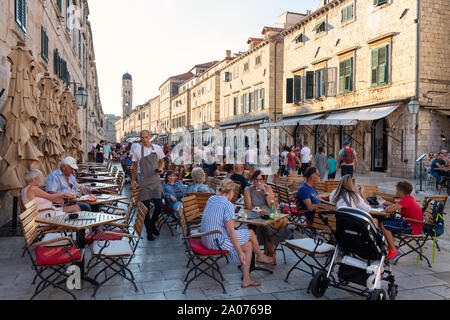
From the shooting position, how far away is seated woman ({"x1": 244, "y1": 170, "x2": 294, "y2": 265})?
5.27 m

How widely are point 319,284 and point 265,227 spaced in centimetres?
135

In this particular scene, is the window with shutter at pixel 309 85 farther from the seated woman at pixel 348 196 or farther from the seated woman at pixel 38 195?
the seated woman at pixel 38 195

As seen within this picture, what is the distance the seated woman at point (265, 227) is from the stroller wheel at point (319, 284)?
1163mm

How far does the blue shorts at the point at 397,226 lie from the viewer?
529 cm

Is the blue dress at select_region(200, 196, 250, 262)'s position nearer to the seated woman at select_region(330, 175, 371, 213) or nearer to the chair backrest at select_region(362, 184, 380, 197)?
the seated woman at select_region(330, 175, 371, 213)

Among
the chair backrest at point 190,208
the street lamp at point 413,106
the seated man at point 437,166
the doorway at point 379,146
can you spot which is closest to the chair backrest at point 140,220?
the chair backrest at point 190,208

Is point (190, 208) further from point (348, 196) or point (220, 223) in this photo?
point (348, 196)

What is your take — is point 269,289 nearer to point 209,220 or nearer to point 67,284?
point 209,220

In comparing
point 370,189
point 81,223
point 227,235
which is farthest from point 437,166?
point 81,223

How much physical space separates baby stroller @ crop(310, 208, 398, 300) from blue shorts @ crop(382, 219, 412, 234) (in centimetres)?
136

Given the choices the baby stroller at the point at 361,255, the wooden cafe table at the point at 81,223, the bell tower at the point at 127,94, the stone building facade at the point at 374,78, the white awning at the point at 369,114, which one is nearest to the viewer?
the baby stroller at the point at 361,255

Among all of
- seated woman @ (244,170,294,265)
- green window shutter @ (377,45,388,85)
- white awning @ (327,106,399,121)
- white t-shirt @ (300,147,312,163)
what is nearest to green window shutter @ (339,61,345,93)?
white awning @ (327,106,399,121)

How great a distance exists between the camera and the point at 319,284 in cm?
412
